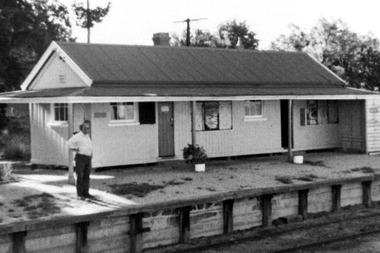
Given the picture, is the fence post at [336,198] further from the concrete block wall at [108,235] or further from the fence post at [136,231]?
A: the concrete block wall at [108,235]

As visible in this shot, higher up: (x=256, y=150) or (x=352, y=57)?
(x=352, y=57)

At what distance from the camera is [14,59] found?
1146 inches

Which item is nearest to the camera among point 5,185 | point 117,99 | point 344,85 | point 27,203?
point 27,203

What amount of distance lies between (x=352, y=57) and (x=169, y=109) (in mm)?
25987

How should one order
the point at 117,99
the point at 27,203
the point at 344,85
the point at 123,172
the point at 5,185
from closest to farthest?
the point at 27,203, the point at 5,185, the point at 117,99, the point at 123,172, the point at 344,85

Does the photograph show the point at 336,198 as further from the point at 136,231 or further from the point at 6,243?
the point at 6,243

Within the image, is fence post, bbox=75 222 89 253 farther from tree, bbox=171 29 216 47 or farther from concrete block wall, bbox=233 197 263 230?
tree, bbox=171 29 216 47

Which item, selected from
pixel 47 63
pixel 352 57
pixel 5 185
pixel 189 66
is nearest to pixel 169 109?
pixel 189 66

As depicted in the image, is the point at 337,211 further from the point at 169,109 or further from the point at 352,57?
the point at 352,57

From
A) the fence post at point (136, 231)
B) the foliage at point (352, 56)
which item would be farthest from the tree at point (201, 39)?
the fence post at point (136, 231)

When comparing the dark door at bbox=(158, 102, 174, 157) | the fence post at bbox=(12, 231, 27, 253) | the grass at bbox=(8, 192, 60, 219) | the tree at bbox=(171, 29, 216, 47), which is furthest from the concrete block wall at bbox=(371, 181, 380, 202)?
the tree at bbox=(171, 29, 216, 47)

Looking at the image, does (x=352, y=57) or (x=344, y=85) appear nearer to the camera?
(x=344, y=85)

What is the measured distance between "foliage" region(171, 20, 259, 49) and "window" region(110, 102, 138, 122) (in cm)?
4101

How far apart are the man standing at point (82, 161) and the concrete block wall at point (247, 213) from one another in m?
3.33
